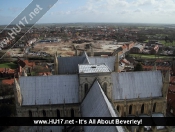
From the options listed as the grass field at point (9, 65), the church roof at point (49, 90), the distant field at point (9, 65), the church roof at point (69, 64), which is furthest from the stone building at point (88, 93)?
the grass field at point (9, 65)

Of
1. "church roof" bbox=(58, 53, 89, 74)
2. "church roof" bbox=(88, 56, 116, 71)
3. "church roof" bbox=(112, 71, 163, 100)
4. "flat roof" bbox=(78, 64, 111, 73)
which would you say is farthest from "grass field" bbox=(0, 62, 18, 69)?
"church roof" bbox=(112, 71, 163, 100)

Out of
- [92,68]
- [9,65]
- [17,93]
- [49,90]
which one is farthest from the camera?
[9,65]

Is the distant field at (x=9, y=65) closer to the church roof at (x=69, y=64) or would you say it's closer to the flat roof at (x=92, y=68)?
the church roof at (x=69, y=64)

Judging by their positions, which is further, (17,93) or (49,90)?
(49,90)

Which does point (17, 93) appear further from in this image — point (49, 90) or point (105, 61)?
point (105, 61)

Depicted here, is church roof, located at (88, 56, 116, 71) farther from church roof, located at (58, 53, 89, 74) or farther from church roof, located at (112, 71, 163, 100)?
church roof, located at (112, 71, 163, 100)

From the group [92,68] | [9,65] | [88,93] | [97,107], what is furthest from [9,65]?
[97,107]
